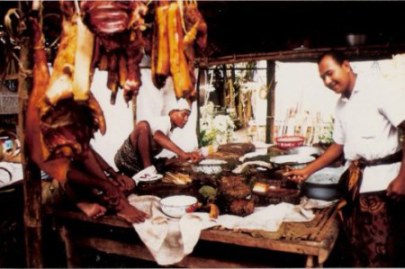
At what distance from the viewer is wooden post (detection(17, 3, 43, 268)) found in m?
2.25

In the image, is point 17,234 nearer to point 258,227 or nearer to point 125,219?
point 125,219

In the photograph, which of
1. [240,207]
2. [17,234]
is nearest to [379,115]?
[240,207]

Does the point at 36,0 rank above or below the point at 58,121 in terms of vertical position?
above

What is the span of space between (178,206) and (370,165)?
1743mm

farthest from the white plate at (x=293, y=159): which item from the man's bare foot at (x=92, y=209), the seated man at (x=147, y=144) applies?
the man's bare foot at (x=92, y=209)

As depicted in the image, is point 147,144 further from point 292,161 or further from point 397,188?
point 397,188

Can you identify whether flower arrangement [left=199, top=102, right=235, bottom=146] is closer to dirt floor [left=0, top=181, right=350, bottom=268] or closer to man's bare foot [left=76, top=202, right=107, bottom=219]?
dirt floor [left=0, top=181, right=350, bottom=268]

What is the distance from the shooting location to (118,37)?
2049mm

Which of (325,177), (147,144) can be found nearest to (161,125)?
(147,144)

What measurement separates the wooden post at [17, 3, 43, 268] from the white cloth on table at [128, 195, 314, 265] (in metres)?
0.82

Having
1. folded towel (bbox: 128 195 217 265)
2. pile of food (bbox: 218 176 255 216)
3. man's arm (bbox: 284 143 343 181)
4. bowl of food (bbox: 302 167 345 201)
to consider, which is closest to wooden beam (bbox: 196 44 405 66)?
man's arm (bbox: 284 143 343 181)

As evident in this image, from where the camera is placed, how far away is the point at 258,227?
2.83 metres

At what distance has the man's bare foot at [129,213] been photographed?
3021mm

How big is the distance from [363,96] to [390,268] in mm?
1508
